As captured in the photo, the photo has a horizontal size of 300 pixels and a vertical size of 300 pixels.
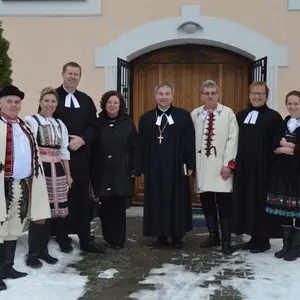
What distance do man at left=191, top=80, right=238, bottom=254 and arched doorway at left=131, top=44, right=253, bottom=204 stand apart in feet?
7.27

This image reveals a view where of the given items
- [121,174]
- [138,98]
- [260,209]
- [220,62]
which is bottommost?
[260,209]

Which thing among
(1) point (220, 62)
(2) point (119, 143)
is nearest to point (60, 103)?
(2) point (119, 143)

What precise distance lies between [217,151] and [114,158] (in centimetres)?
103

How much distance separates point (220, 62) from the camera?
7.56 m

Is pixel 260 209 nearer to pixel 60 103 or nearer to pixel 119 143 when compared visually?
pixel 119 143

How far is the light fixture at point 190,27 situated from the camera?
7.10 meters

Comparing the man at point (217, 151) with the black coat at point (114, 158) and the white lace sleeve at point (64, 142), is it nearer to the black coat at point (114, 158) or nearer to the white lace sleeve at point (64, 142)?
the black coat at point (114, 158)

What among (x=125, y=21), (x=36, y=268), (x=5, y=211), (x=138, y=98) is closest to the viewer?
(x=5, y=211)

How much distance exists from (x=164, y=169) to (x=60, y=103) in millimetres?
1252

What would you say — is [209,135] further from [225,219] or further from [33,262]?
[33,262]

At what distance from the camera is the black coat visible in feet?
17.5

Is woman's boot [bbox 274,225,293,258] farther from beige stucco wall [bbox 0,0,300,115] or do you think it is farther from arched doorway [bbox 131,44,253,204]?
arched doorway [bbox 131,44,253,204]

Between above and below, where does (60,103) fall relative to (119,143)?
above

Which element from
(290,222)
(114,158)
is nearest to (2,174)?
(114,158)
